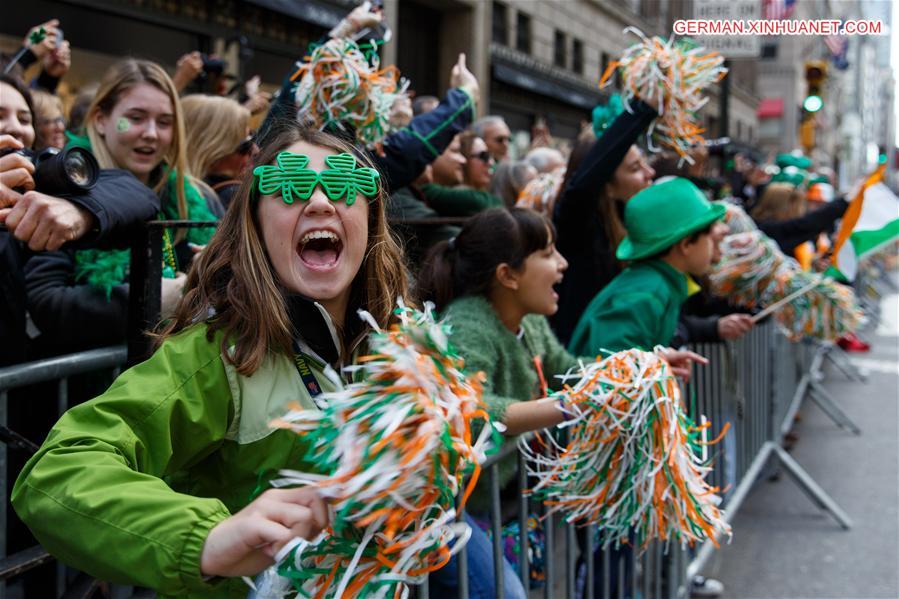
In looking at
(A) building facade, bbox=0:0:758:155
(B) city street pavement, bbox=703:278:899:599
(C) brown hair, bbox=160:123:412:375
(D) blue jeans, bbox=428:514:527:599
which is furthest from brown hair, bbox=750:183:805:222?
(C) brown hair, bbox=160:123:412:375

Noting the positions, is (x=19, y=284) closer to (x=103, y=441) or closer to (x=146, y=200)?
(x=146, y=200)

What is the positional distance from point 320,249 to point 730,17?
7.51 m

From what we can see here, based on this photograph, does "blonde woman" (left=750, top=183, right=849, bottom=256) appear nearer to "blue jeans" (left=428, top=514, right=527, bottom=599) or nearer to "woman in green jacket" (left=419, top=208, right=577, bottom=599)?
"woman in green jacket" (left=419, top=208, right=577, bottom=599)

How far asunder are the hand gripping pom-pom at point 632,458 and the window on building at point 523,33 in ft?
53.9

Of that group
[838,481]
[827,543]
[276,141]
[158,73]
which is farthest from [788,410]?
[276,141]

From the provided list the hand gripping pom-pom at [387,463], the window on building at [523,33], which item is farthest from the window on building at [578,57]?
the hand gripping pom-pom at [387,463]

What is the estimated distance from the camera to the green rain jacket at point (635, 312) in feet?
10.6

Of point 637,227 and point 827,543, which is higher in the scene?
point 637,227

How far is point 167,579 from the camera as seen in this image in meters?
1.25

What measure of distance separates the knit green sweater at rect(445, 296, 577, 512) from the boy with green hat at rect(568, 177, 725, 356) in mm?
258

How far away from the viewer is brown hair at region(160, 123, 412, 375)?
5.82 ft

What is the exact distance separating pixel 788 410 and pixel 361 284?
5632mm

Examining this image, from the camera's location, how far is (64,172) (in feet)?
→ 6.54

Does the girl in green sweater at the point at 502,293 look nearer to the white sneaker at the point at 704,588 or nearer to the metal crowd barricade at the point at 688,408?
the metal crowd barricade at the point at 688,408
